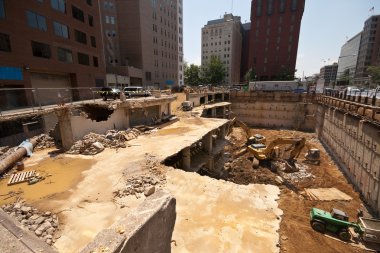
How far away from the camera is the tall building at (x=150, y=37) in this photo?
52.5 meters

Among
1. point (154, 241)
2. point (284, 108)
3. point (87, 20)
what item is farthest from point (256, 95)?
point (154, 241)

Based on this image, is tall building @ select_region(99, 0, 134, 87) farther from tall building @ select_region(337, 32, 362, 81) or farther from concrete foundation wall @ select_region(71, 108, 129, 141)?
tall building @ select_region(337, 32, 362, 81)

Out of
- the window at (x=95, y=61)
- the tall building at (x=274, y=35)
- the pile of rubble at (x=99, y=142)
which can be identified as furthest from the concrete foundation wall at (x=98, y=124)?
the tall building at (x=274, y=35)

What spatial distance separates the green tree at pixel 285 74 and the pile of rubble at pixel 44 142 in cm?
7256

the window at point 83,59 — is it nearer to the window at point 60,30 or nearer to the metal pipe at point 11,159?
the window at point 60,30

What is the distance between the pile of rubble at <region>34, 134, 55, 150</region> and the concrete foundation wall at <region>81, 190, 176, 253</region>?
14400 mm

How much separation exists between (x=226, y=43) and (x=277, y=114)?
76.2 m

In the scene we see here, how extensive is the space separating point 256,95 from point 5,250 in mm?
43547

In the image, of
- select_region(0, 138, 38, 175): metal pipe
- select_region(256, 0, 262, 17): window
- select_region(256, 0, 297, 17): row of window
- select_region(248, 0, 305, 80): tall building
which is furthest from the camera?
select_region(256, 0, 262, 17): window

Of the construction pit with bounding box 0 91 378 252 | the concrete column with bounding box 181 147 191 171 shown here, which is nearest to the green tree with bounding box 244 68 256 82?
the construction pit with bounding box 0 91 378 252

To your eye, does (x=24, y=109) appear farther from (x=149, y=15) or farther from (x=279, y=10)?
(x=279, y=10)

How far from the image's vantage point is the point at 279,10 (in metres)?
69.9

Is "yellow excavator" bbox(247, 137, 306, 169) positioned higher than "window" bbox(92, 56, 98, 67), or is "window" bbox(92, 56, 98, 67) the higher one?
"window" bbox(92, 56, 98, 67)

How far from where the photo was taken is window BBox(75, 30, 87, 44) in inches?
1204
